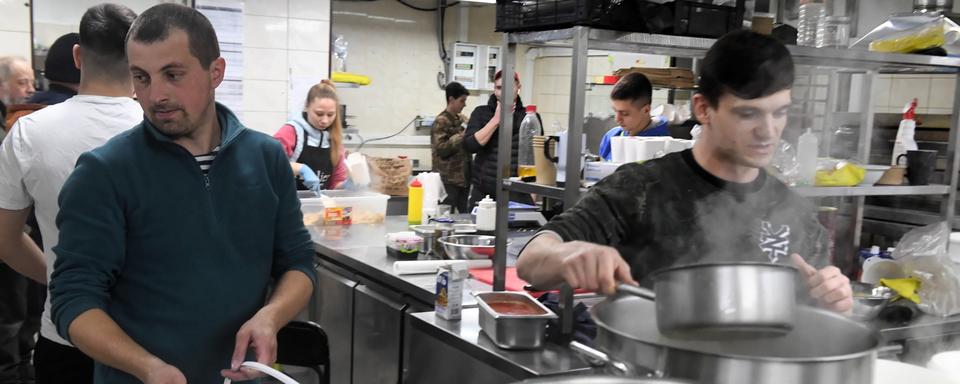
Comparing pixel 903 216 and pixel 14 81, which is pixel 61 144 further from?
pixel 903 216

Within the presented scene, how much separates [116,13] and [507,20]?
46.5 inches

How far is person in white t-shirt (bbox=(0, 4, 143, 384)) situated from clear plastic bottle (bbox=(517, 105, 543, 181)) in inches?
48.7

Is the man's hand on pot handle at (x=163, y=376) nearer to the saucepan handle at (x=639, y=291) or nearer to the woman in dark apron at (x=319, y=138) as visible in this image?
the saucepan handle at (x=639, y=291)

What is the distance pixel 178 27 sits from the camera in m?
1.79

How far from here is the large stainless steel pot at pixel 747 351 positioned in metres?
0.95

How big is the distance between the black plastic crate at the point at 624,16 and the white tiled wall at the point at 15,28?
4687 millimetres

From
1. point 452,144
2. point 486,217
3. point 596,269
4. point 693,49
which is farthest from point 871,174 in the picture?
point 452,144

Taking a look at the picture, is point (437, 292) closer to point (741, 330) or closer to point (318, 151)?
point (741, 330)

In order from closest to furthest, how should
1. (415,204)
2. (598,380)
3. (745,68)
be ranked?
(598,380) → (745,68) → (415,204)

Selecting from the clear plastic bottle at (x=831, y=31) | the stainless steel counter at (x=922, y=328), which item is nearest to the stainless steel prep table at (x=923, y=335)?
the stainless steel counter at (x=922, y=328)

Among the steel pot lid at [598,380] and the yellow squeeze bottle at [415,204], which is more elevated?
the steel pot lid at [598,380]

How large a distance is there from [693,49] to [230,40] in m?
4.86

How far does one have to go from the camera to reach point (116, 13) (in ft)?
7.52

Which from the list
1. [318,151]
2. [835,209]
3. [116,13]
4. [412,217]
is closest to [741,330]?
[116,13]
